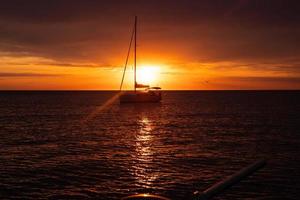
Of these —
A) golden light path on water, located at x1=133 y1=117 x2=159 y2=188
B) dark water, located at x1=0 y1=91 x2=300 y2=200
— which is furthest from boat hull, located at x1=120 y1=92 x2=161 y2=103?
golden light path on water, located at x1=133 y1=117 x2=159 y2=188

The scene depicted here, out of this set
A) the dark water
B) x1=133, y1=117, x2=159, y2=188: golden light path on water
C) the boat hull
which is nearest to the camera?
the dark water

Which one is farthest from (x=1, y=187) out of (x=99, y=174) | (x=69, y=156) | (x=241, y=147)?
(x=241, y=147)

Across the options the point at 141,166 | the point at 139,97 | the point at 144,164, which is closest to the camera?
the point at 141,166

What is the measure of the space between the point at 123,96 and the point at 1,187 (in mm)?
102251

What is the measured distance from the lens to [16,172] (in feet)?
84.0

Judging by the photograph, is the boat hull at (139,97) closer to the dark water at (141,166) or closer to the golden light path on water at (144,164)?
the dark water at (141,166)

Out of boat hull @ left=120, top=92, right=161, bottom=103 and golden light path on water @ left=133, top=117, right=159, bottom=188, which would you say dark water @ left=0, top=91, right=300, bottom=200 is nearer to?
golden light path on water @ left=133, top=117, right=159, bottom=188

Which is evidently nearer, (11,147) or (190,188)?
(190,188)

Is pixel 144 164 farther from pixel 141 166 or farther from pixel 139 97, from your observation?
pixel 139 97

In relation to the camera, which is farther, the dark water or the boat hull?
the boat hull

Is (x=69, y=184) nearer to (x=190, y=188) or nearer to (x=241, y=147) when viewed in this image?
(x=190, y=188)

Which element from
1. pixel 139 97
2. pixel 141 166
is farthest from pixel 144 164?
pixel 139 97

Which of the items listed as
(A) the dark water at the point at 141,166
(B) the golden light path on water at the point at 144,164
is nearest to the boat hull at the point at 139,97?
(A) the dark water at the point at 141,166

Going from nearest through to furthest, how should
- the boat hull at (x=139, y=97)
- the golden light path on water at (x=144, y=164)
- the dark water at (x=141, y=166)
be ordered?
the dark water at (x=141, y=166) → the golden light path on water at (x=144, y=164) → the boat hull at (x=139, y=97)
